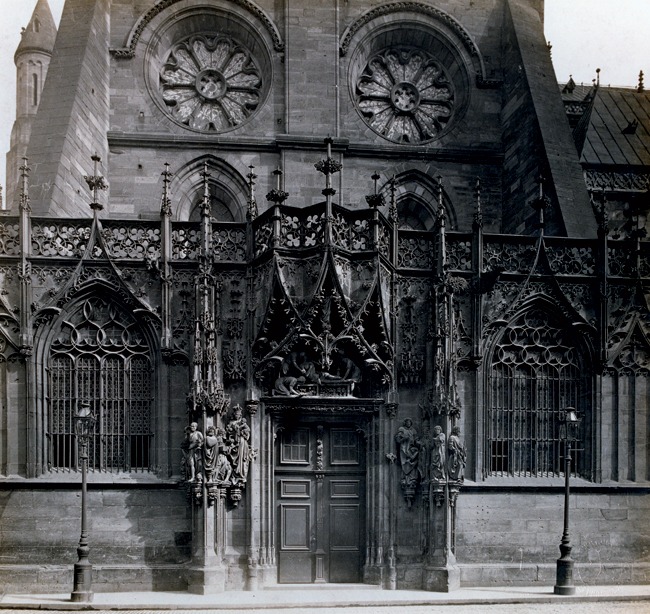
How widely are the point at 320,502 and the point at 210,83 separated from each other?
11.6 metres

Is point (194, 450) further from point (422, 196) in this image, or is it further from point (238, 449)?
point (422, 196)

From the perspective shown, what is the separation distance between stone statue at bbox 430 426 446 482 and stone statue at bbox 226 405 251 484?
3.70m

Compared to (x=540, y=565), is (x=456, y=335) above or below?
above

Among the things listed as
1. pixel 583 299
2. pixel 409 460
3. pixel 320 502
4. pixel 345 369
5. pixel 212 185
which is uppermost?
pixel 212 185

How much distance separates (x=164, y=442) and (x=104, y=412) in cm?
141

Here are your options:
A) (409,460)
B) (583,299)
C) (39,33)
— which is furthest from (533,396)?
(39,33)

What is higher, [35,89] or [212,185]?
[35,89]

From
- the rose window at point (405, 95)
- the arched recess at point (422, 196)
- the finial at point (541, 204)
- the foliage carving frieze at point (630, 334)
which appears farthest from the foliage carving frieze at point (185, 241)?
the foliage carving frieze at point (630, 334)

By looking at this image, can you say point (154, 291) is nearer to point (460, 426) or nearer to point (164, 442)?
point (164, 442)

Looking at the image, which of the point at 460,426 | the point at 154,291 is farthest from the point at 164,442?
the point at 460,426

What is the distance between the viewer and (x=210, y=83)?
22547 millimetres

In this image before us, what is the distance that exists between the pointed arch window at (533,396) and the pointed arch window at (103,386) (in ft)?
24.0

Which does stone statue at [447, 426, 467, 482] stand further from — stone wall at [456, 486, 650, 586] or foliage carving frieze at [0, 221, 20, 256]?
foliage carving frieze at [0, 221, 20, 256]

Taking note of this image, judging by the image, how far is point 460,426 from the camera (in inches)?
696
